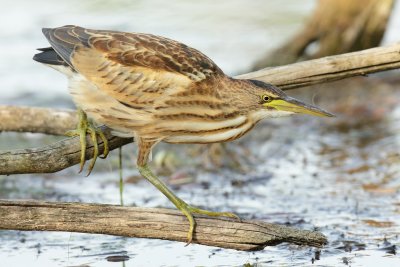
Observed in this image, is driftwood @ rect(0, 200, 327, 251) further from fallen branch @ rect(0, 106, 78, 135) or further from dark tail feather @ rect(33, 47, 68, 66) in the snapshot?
fallen branch @ rect(0, 106, 78, 135)

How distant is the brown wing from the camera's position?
5.05m

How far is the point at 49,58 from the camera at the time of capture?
5.39 meters

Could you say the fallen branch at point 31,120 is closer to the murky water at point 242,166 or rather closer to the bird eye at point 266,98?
the murky water at point 242,166

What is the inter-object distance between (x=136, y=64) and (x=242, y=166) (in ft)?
9.42

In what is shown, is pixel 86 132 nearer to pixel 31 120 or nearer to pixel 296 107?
pixel 31 120

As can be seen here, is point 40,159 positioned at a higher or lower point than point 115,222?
higher

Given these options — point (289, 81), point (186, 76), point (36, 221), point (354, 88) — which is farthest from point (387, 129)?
point (36, 221)

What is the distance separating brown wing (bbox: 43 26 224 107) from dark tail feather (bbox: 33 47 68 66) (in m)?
0.07

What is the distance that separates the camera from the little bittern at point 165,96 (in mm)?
5023

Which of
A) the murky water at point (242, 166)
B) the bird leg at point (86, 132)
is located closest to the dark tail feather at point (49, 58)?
the bird leg at point (86, 132)

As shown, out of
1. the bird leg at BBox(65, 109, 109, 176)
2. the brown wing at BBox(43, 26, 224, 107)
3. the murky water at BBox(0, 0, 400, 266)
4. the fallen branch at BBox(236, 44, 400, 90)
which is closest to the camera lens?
the brown wing at BBox(43, 26, 224, 107)

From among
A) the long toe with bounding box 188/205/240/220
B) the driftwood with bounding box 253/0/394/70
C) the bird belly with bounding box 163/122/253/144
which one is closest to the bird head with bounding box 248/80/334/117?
the bird belly with bounding box 163/122/253/144

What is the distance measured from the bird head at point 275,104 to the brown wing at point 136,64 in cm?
27

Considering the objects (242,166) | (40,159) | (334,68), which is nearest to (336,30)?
(242,166)
